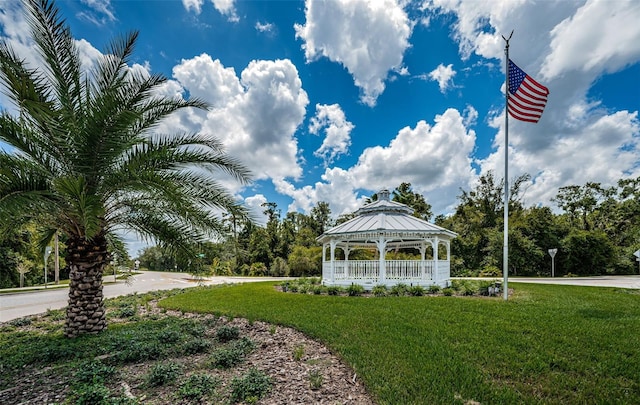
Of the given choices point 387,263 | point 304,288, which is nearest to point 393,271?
point 387,263

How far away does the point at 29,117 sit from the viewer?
5277 millimetres

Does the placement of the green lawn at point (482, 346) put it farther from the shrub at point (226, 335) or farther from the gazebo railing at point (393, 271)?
the gazebo railing at point (393, 271)

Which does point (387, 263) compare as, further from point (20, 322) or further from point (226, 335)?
point (20, 322)

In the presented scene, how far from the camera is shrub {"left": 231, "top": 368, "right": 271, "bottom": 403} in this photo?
357cm

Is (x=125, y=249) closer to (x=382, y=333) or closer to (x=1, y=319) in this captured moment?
(x=1, y=319)

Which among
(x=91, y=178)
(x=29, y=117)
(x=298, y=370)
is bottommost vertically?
(x=298, y=370)

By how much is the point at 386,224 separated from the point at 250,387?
1002 cm

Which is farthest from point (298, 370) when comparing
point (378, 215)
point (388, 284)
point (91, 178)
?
point (378, 215)

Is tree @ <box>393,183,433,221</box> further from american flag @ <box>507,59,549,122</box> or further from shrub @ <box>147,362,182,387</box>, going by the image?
shrub @ <box>147,362,182,387</box>

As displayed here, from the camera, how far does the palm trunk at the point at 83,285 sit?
20.2 feet

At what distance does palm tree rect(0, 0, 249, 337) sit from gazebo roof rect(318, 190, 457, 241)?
288 inches

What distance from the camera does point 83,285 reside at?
6.16 metres

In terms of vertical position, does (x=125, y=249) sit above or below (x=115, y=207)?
below

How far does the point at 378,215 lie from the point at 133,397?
11.7 m
